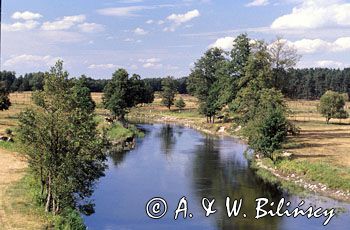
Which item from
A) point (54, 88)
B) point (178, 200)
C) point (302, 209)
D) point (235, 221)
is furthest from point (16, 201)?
point (302, 209)

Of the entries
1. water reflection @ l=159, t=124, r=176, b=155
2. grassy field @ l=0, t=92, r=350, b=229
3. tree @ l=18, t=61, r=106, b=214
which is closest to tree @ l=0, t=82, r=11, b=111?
→ grassy field @ l=0, t=92, r=350, b=229

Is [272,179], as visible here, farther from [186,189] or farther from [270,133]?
[186,189]

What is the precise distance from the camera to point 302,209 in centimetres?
3153

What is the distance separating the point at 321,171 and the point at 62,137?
2345cm

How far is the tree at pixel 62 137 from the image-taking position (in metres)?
24.1

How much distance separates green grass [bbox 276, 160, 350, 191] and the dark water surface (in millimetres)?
2842

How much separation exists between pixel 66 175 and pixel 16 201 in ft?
20.3

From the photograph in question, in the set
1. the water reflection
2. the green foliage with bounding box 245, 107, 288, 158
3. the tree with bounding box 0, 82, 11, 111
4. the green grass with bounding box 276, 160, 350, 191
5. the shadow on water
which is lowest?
the shadow on water

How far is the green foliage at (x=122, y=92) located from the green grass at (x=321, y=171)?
47.9 metres

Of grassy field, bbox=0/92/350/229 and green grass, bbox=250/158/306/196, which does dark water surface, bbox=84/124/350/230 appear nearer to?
green grass, bbox=250/158/306/196

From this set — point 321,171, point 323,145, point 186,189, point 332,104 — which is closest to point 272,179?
point 321,171

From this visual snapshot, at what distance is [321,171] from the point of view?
3947cm

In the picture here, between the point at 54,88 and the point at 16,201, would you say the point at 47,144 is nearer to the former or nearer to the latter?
the point at 54,88

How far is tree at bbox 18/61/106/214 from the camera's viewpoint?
24.1 metres
